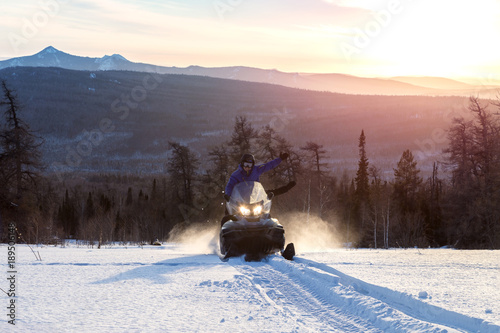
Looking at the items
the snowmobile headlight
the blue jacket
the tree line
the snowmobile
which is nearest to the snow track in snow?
the snowmobile

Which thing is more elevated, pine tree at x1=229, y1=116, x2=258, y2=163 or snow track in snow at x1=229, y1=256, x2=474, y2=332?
pine tree at x1=229, y1=116, x2=258, y2=163

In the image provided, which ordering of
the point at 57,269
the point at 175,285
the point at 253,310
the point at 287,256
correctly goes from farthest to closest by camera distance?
the point at 287,256
the point at 57,269
the point at 175,285
the point at 253,310

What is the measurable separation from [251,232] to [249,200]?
862 millimetres

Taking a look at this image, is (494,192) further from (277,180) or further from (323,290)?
(323,290)

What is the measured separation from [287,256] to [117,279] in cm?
436

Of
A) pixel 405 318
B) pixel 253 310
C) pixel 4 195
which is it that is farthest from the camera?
pixel 4 195

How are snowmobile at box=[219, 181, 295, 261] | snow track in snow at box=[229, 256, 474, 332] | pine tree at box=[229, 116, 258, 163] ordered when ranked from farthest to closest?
pine tree at box=[229, 116, 258, 163] → snowmobile at box=[219, 181, 295, 261] → snow track in snow at box=[229, 256, 474, 332]

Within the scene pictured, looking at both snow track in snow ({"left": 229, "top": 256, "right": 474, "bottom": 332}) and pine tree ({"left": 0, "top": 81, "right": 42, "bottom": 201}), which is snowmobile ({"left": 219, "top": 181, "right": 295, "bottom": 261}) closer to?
snow track in snow ({"left": 229, "top": 256, "right": 474, "bottom": 332})

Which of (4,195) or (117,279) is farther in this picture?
(4,195)

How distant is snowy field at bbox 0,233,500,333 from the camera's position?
565 centimetres

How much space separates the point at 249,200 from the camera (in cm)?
1223

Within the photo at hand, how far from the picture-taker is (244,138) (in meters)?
45.3

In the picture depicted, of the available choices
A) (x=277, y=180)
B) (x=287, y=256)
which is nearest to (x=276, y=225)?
(x=287, y=256)

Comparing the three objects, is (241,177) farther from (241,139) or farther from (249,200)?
(241,139)
